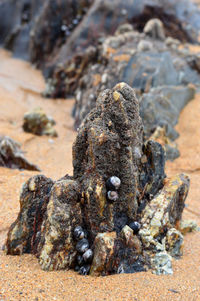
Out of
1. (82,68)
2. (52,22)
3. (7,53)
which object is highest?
(52,22)

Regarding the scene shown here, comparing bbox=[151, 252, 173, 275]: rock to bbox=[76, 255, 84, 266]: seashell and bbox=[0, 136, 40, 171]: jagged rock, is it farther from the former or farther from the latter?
bbox=[0, 136, 40, 171]: jagged rock

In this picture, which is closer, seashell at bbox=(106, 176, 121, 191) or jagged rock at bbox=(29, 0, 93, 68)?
seashell at bbox=(106, 176, 121, 191)

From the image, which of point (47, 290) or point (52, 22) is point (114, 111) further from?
point (52, 22)

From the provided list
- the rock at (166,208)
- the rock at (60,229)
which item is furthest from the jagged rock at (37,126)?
the rock at (60,229)

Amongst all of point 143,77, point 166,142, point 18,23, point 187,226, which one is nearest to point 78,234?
point 187,226

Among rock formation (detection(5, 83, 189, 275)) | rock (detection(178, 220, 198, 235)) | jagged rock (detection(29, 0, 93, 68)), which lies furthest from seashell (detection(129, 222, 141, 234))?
jagged rock (detection(29, 0, 93, 68))

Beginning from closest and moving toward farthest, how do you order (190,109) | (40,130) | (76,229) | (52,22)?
1. (76,229)
2. (40,130)
3. (190,109)
4. (52,22)

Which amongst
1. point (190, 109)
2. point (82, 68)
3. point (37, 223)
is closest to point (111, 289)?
point (37, 223)
